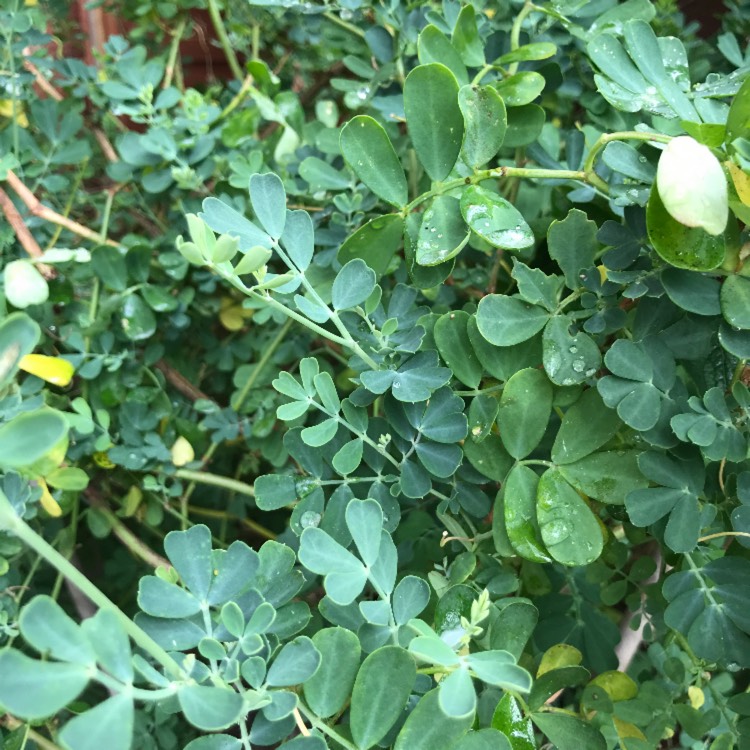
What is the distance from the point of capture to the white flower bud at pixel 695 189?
40 cm

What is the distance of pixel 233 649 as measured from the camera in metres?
0.44

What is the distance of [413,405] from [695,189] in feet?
0.82

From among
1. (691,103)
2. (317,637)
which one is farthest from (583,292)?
(317,637)

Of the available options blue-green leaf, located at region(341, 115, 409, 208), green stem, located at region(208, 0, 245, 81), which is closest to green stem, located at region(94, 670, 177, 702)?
blue-green leaf, located at region(341, 115, 409, 208)

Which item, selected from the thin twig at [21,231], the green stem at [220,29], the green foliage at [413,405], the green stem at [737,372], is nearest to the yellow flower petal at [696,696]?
the green foliage at [413,405]

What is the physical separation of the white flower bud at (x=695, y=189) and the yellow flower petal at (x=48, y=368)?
585 millimetres

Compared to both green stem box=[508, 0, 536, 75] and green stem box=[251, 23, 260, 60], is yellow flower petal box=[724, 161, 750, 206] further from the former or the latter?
green stem box=[251, 23, 260, 60]

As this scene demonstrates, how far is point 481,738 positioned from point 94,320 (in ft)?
2.00

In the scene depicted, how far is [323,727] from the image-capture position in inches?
17.2

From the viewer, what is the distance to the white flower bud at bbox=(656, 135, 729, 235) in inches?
15.6

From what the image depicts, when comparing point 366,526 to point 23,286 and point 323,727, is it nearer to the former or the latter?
point 323,727

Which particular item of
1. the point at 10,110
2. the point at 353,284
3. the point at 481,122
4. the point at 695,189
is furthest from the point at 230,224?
the point at 10,110

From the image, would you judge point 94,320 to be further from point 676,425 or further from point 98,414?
point 676,425

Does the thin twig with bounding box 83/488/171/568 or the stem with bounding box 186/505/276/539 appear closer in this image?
the thin twig with bounding box 83/488/171/568
